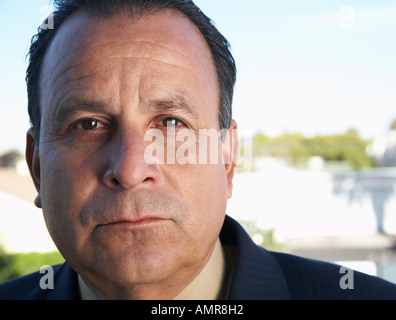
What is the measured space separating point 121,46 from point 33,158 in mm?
597

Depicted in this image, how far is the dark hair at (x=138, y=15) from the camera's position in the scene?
4.62ft

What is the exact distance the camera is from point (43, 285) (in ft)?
6.03

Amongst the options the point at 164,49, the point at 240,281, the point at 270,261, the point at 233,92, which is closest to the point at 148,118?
the point at 164,49

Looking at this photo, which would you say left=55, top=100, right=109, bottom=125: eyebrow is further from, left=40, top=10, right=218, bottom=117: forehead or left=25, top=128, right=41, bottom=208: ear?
left=25, top=128, right=41, bottom=208: ear

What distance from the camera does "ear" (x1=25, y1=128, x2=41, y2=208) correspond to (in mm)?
1595

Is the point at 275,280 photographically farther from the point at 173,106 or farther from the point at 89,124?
the point at 89,124

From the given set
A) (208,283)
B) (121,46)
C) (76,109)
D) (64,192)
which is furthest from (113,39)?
(208,283)

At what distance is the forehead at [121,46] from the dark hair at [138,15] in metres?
0.03

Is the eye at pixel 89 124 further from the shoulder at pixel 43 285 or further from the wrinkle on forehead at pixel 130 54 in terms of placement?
the shoulder at pixel 43 285

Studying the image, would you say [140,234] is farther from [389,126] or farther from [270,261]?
[389,126]

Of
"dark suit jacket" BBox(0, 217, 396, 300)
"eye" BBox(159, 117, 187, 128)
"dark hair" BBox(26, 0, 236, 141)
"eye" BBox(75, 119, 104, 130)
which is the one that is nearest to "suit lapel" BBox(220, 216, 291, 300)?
"dark suit jacket" BBox(0, 217, 396, 300)
